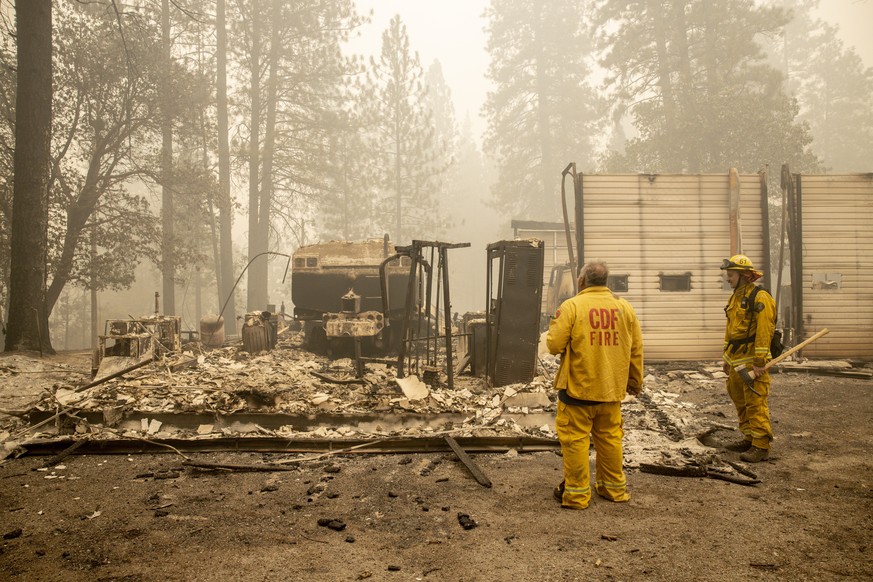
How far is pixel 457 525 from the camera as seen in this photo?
4004mm

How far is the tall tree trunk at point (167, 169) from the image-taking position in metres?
17.2

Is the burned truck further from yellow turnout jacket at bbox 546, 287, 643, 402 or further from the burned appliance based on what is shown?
yellow turnout jacket at bbox 546, 287, 643, 402

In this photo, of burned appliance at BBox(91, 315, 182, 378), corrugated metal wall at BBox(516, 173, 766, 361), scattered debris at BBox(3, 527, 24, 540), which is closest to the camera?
scattered debris at BBox(3, 527, 24, 540)

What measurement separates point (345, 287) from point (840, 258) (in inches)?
458

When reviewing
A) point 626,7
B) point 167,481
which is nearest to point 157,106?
point 167,481

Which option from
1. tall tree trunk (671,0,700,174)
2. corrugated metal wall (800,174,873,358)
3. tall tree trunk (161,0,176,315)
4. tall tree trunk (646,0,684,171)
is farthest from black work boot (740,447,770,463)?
tall tree trunk (646,0,684,171)

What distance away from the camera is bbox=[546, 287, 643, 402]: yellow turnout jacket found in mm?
4262

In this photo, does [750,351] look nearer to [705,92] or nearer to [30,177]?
[30,177]

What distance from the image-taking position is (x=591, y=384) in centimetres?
425

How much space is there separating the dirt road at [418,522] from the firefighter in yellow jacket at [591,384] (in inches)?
10.7

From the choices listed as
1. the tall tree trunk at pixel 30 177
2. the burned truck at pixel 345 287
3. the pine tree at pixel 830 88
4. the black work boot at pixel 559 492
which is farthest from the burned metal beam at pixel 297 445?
the pine tree at pixel 830 88

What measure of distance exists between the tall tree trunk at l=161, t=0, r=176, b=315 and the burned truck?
296 inches

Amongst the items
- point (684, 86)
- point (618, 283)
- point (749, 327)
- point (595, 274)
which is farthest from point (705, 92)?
point (595, 274)

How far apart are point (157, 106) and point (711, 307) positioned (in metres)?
17.3
